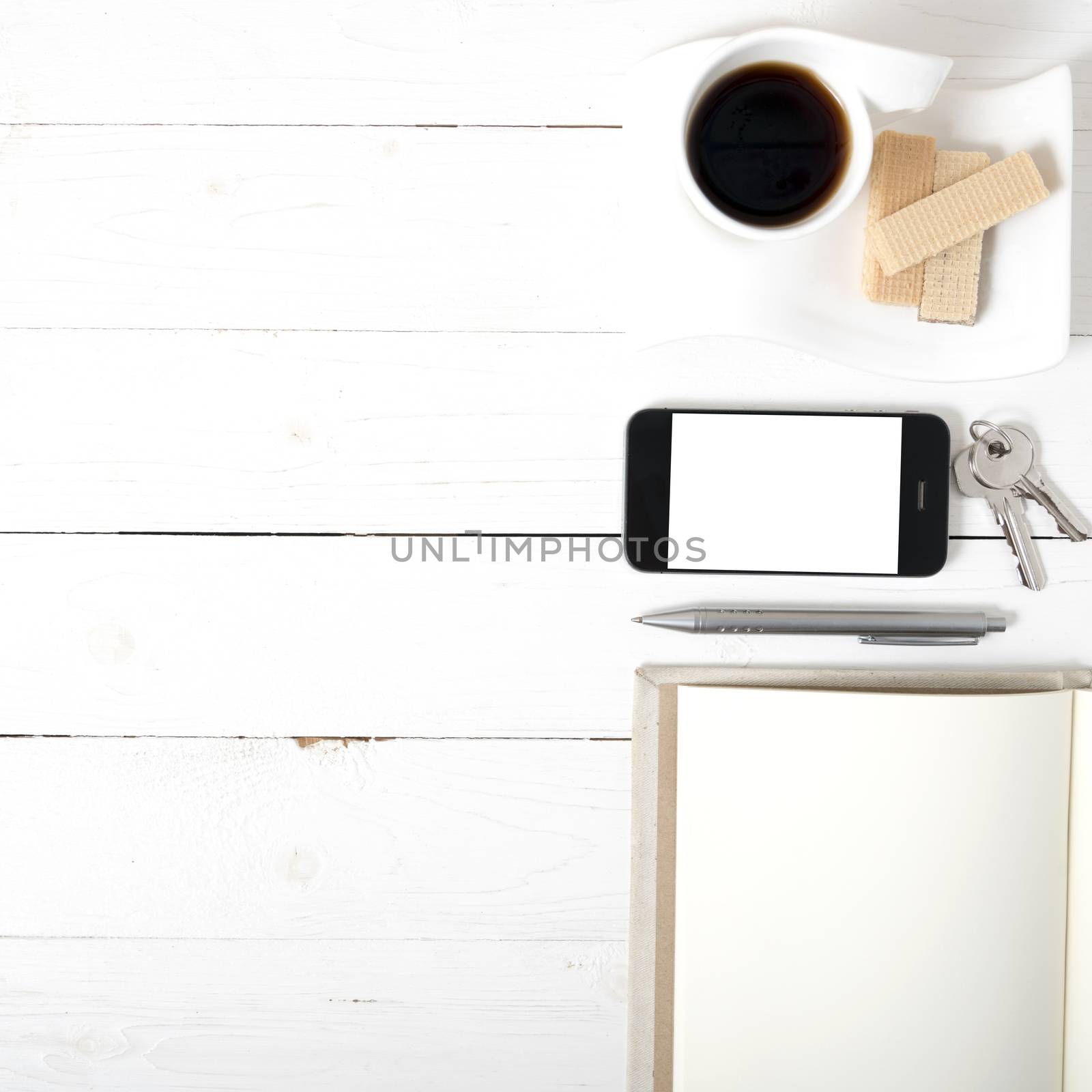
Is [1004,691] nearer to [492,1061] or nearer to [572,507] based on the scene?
[572,507]

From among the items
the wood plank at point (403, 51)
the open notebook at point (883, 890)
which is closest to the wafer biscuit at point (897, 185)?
the wood plank at point (403, 51)

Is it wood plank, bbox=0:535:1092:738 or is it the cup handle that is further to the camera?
wood plank, bbox=0:535:1092:738

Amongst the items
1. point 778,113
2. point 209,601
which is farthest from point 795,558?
point 209,601

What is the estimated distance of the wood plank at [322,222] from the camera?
0.51 meters

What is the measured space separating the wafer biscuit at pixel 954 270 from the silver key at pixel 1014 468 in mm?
94

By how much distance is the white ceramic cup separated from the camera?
0.41 meters

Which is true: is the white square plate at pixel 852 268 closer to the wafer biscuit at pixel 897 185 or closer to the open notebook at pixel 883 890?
the wafer biscuit at pixel 897 185

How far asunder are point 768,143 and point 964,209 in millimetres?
117

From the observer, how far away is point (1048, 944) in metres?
0.50

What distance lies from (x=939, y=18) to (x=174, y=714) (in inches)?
26.5

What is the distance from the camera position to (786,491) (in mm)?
512

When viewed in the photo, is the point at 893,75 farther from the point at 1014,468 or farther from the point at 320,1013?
the point at 320,1013

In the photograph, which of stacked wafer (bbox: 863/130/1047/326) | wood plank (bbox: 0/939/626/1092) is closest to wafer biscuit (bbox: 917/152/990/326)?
stacked wafer (bbox: 863/130/1047/326)

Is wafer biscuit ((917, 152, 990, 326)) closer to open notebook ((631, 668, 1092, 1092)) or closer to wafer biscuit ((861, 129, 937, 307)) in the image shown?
wafer biscuit ((861, 129, 937, 307))
